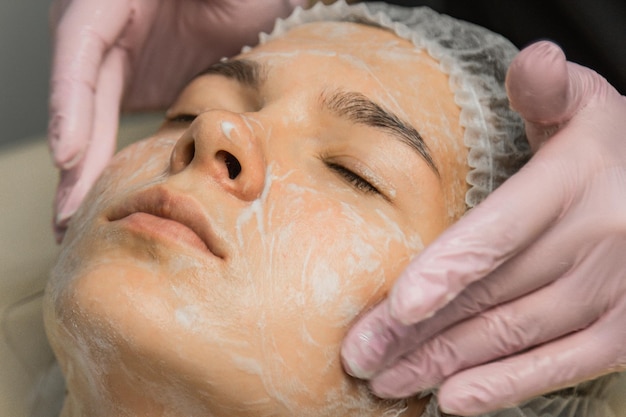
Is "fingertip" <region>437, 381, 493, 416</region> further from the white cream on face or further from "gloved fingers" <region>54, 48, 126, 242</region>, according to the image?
"gloved fingers" <region>54, 48, 126, 242</region>

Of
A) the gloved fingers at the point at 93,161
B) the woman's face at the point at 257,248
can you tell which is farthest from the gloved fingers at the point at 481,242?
the gloved fingers at the point at 93,161

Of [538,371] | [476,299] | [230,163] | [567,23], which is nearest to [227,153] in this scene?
[230,163]

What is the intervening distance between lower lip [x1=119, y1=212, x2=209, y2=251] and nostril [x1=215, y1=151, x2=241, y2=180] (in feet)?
0.32

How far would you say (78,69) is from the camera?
1.21 m

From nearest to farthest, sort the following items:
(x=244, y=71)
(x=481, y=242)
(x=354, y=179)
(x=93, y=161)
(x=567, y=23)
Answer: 1. (x=481, y=242)
2. (x=354, y=179)
3. (x=244, y=71)
4. (x=93, y=161)
5. (x=567, y=23)

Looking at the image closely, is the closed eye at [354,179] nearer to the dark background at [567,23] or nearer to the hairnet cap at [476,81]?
the hairnet cap at [476,81]

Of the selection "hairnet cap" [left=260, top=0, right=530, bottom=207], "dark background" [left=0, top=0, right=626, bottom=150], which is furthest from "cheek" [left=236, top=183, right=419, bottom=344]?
"dark background" [left=0, top=0, right=626, bottom=150]

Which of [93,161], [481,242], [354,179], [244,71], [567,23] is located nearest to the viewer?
[481,242]

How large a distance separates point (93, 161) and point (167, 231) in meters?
0.40

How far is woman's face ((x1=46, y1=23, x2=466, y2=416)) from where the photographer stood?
853 millimetres

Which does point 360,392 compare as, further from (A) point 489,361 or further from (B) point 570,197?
(B) point 570,197

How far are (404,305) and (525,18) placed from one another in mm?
803

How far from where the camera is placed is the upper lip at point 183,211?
2.86ft

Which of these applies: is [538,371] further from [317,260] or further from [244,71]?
[244,71]
